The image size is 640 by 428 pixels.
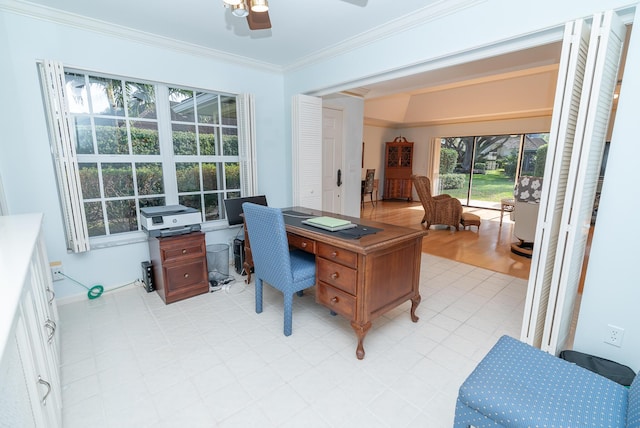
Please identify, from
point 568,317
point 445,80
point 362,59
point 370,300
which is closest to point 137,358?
point 370,300

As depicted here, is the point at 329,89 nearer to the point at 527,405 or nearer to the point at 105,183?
the point at 105,183

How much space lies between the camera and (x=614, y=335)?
1.69 metres

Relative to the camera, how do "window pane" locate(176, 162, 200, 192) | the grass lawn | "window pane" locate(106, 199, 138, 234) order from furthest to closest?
the grass lawn
"window pane" locate(176, 162, 200, 192)
"window pane" locate(106, 199, 138, 234)

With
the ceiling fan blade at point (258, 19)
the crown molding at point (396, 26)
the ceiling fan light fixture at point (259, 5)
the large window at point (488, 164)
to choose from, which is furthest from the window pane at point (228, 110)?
the large window at point (488, 164)

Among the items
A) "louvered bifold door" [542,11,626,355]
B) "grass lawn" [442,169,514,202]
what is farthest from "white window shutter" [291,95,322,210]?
"grass lawn" [442,169,514,202]

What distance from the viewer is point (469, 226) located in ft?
18.5

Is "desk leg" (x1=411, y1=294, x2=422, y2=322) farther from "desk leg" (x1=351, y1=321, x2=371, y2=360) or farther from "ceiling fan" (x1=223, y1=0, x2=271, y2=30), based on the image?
"ceiling fan" (x1=223, y1=0, x2=271, y2=30)

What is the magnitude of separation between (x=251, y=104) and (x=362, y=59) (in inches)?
52.6

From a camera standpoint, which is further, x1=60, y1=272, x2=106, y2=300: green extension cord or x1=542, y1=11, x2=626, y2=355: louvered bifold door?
x1=60, y1=272, x2=106, y2=300: green extension cord

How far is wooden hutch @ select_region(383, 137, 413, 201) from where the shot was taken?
8.68 meters

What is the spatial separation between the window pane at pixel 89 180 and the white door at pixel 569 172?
3.55 metres

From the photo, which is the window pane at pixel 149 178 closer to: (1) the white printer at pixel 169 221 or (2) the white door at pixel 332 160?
(1) the white printer at pixel 169 221

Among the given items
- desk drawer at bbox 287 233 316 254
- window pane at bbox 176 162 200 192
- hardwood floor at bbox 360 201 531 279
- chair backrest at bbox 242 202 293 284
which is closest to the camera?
chair backrest at bbox 242 202 293 284

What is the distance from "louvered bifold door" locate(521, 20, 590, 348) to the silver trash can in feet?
9.10
